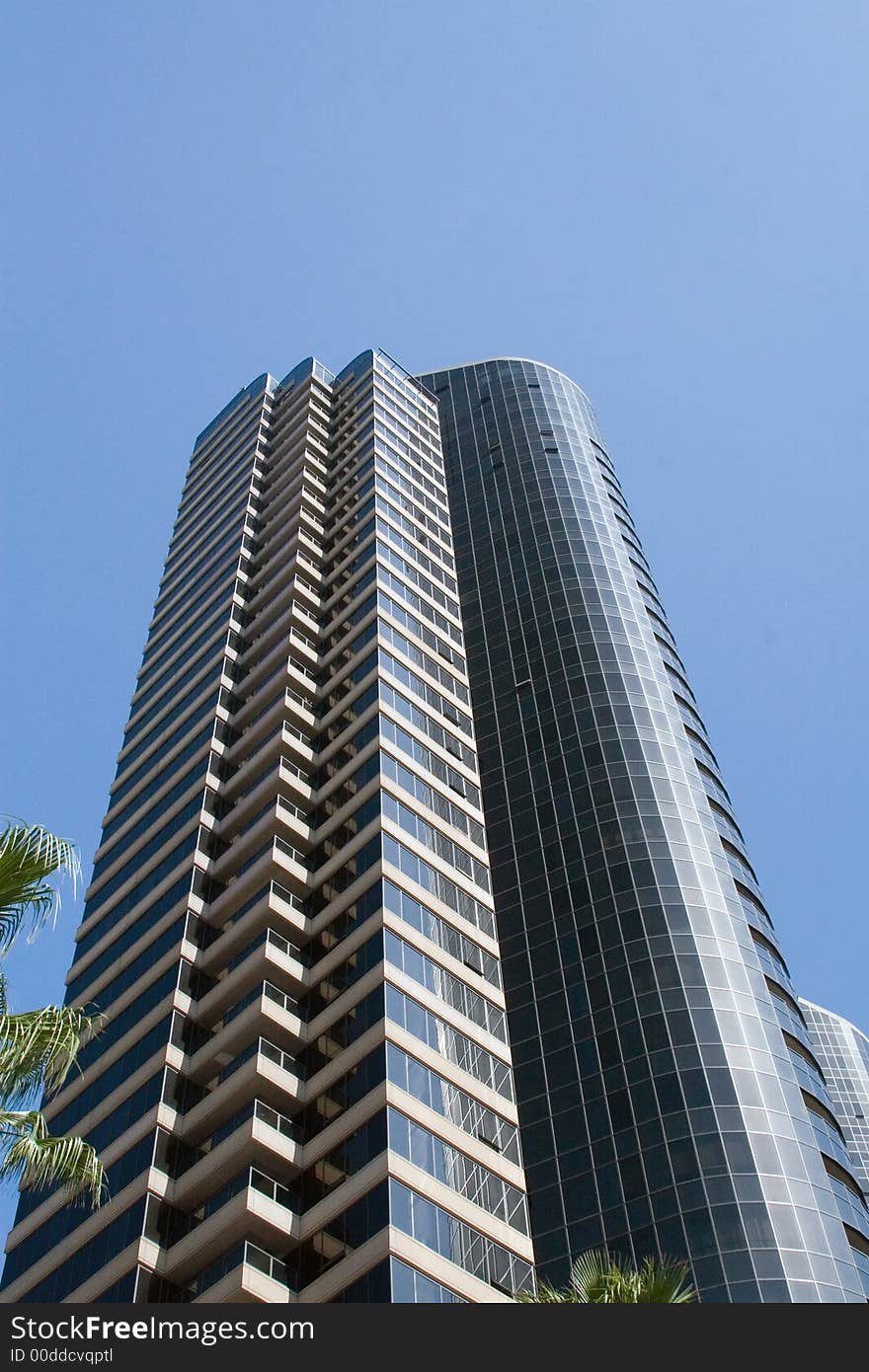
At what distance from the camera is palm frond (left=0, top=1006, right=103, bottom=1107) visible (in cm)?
1884

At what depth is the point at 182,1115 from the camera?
51.8 metres

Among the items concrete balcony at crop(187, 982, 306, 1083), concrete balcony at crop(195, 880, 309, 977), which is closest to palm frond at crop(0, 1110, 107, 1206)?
concrete balcony at crop(187, 982, 306, 1083)

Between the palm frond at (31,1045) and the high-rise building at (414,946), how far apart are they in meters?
25.3

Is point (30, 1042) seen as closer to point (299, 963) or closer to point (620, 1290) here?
point (620, 1290)

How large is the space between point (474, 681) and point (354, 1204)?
182 feet

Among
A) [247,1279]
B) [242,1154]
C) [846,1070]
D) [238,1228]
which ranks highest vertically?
[846,1070]

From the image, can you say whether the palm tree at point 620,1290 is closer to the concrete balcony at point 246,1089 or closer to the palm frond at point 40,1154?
the palm frond at point 40,1154

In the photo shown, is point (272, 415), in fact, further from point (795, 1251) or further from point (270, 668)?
point (795, 1251)

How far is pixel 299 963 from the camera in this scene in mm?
55875

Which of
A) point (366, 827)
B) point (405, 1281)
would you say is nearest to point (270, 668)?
point (366, 827)

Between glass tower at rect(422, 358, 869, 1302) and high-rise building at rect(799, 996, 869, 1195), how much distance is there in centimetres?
6042

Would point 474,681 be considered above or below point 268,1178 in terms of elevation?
above

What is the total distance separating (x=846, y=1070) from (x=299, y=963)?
108m

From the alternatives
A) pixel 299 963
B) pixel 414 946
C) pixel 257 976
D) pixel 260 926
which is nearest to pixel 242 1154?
pixel 257 976
